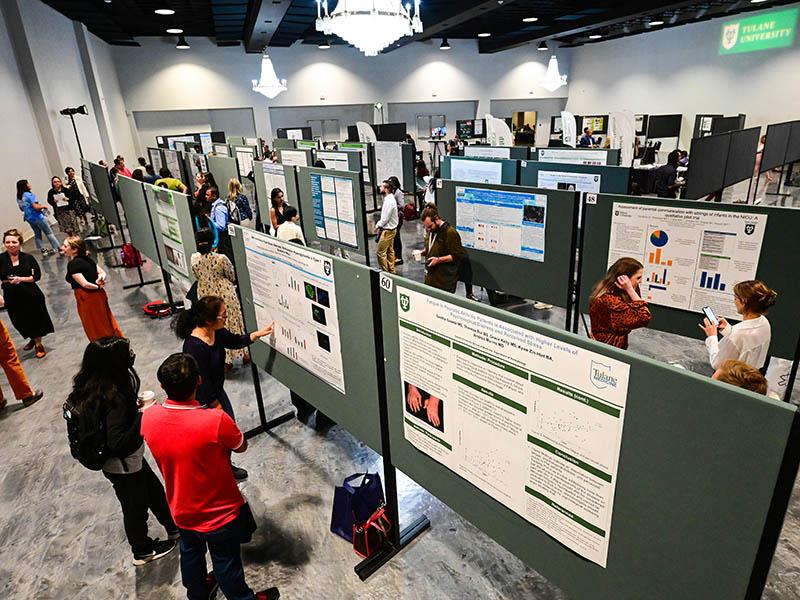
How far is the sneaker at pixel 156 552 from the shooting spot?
8.40ft

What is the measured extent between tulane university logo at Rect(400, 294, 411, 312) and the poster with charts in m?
2.30

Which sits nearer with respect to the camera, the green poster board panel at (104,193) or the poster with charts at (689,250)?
the poster with charts at (689,250)

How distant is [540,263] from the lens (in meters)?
4.20

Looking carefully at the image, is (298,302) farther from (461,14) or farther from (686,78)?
(686,78)

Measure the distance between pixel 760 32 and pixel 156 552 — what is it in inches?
701

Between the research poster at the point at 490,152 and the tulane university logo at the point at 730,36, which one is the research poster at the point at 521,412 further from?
the tulane university logo at the point at 730,36

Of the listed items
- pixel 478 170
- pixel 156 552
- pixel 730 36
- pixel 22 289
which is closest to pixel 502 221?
pixel 478 170

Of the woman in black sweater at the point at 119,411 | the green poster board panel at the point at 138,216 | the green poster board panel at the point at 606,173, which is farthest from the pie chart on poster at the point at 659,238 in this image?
the green poster board panel at the point at 138,216

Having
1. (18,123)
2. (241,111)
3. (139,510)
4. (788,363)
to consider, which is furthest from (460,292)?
(241,111)

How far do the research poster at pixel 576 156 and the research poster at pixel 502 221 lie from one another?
220 centimetres

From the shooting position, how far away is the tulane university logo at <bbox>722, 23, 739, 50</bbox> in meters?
14.1

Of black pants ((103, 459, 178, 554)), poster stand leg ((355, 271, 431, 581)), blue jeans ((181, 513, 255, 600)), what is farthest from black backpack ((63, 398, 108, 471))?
poster stand leg ((355, 271, 431, 581))

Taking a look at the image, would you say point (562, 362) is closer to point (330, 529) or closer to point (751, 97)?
point (330, 529)

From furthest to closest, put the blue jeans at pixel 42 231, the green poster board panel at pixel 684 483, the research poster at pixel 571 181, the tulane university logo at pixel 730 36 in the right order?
the tulane university logo at pixel 730 36, the blue jeans at pixel 42 231, the research poster at pixel 571 181, the green poster board panel at pixel 684 483
